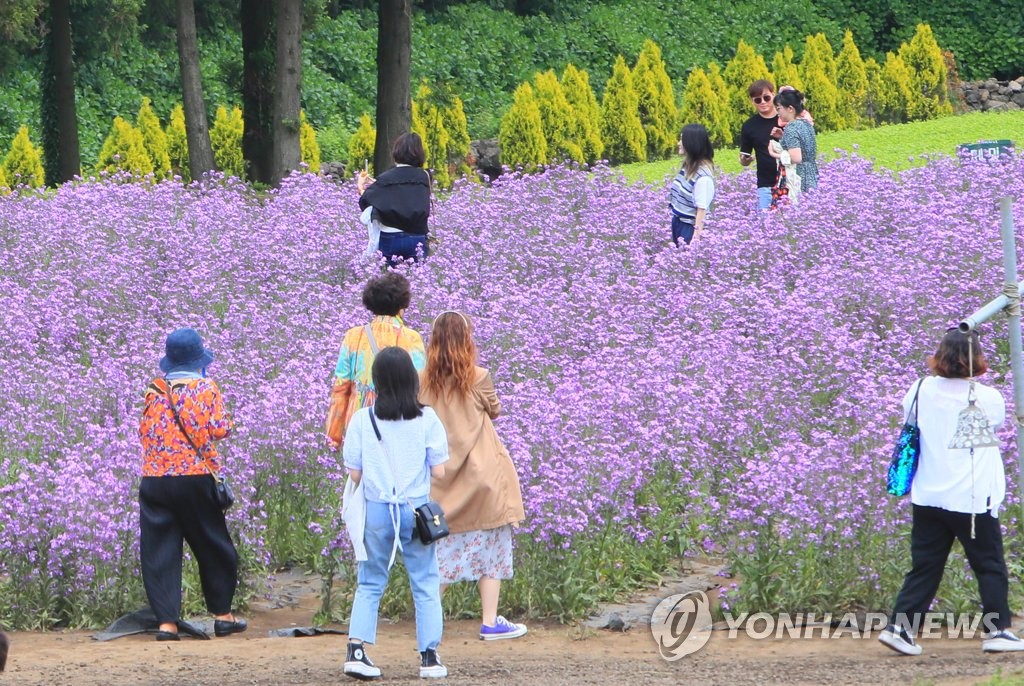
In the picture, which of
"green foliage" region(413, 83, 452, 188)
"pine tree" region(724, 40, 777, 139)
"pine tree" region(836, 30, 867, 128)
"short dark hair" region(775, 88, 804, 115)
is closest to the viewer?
"short dark hair" region(775, 88, 804, 115)

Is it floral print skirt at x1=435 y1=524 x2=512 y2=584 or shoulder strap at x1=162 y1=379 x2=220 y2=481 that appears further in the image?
shoulder strap at x1=162 y1=379 x2=220 y2=481

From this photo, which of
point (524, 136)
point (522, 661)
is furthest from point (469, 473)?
point (524, 136)

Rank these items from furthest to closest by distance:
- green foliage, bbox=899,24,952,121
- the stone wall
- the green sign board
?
the stone wall → green foliage, bbox=899,24,952,121 → the green sign board

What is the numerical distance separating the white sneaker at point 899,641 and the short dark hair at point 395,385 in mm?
2209

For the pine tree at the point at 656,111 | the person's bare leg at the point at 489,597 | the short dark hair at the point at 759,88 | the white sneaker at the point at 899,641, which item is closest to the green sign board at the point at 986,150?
the short dark hair at the point at 759,88

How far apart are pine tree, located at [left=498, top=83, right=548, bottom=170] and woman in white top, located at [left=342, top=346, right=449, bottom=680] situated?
15.8 meters

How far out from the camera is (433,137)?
69.4ft

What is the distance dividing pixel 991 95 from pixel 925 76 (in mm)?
4363

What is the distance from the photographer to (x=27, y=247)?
520 inches

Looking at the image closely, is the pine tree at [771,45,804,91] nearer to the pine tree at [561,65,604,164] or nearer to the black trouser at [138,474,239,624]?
the pine tree at [561,65,604,164]

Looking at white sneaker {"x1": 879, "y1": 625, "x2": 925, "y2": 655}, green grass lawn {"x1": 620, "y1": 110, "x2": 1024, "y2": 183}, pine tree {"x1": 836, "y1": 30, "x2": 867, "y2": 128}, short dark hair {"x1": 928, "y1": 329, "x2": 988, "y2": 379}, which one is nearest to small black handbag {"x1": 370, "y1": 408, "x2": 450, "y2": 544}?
white sneaker {"x1": 879, "y1": 625, "x2": 925, "y2": 655}

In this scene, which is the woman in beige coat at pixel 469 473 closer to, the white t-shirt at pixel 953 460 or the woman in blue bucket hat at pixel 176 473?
the woman in blue bucket hat at pixel 176 473

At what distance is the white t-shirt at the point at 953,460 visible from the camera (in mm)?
6375

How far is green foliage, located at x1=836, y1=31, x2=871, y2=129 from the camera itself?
25.8 m
